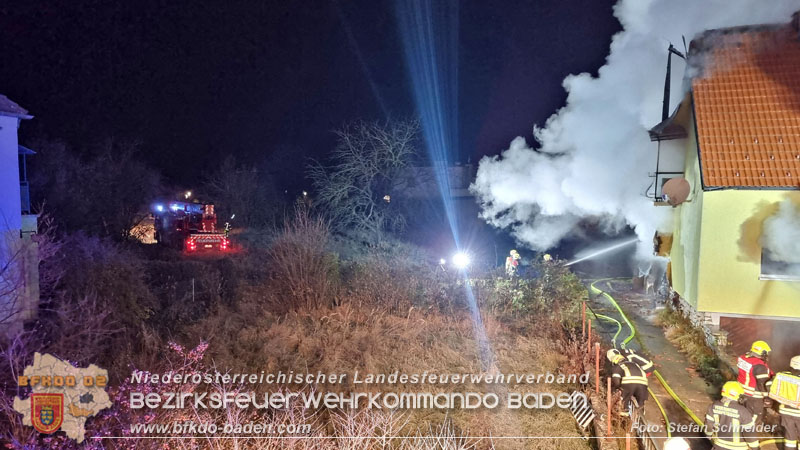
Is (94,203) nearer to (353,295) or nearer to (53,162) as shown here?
(53,162)

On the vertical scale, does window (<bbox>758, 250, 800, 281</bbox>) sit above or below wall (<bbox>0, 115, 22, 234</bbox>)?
below

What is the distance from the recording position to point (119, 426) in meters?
7.03

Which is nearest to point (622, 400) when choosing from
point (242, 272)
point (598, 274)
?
point (242, 272)

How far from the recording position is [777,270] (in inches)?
362

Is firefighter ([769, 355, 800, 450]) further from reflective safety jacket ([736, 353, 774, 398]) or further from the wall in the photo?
the wall

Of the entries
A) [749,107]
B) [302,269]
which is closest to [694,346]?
[749,107]

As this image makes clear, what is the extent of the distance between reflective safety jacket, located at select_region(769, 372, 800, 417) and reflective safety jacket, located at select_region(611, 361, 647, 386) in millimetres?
1605

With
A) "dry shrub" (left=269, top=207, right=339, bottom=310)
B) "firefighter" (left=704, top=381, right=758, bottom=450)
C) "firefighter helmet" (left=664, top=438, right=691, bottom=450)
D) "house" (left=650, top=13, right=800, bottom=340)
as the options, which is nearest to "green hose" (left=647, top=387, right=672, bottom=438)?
"firefighter" (left=704, top=381, right=758, bottom=450)

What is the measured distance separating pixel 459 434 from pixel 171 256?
18.6m

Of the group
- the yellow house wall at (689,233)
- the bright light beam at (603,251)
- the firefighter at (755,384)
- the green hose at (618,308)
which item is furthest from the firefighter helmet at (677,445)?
the bright light beam at (603,251)

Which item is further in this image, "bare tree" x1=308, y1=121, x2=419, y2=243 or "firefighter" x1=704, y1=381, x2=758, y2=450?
"bare tree" x1=308, y1=121, x2=419, y2=243

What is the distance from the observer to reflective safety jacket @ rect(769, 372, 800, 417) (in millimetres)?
6066

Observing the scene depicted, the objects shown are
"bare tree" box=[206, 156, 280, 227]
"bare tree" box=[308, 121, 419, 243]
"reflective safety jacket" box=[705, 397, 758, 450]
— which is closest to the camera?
"reflective safety jacket" box=[705, 397, 758, 450]

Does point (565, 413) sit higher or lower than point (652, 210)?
lower
